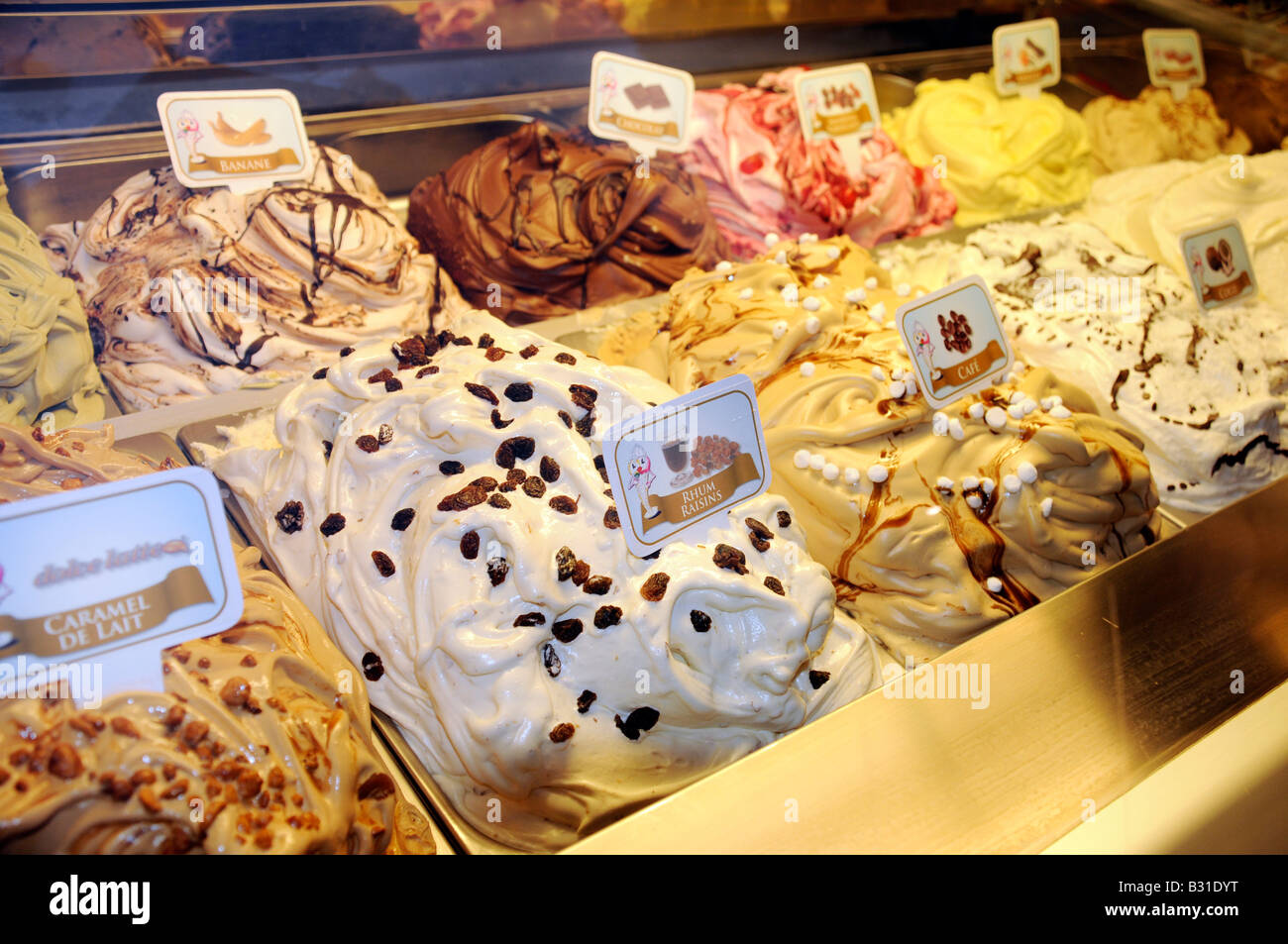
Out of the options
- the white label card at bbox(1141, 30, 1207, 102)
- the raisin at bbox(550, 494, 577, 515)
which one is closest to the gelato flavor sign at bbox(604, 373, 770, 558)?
the raisin at bbox(550, 494, 577, 515)

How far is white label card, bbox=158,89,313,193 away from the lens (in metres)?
1.71

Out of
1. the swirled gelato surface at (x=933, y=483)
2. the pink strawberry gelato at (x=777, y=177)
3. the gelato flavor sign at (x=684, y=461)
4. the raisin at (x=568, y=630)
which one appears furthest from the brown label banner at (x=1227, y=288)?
the raisin at (x=568, y=630)

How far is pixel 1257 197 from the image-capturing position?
2646 mm

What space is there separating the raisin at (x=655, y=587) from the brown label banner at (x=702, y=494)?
0.31 feet

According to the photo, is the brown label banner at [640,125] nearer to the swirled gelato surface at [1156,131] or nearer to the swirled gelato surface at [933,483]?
the swirled gelato surface at [933,483]

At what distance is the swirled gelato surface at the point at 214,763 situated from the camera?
Answer: 2.85 ft

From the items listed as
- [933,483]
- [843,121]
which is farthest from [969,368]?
[843,121]

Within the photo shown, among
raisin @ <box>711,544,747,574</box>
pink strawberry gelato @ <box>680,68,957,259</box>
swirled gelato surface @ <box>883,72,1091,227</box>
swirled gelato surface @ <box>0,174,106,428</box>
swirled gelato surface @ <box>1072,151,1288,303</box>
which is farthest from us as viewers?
swirled gelato surface @ <box>883,72,1091,227</box>

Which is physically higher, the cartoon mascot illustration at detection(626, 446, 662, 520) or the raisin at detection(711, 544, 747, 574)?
the cartoon mascot illustration at detection(626, 446, 662, 520)

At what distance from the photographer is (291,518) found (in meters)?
1.39

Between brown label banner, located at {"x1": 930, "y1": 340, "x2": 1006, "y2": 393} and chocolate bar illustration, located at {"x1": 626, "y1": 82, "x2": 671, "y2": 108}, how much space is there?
1157 mm

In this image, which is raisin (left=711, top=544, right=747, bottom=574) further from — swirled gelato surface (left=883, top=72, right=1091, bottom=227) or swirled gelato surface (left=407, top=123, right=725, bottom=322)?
swirled gelato surface (left=883, top=72, right=1091, bottom=227)
